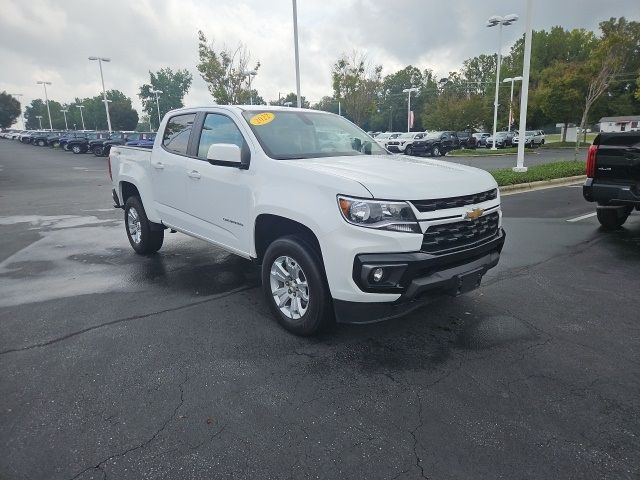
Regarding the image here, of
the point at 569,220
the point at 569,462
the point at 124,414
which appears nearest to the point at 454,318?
the point at 569,462

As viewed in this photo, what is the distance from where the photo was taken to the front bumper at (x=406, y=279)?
10.4 ft

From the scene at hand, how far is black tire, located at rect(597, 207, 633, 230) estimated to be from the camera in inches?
286

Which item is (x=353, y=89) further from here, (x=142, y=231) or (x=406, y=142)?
(x=142, y=231)

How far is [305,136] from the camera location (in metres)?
4.54

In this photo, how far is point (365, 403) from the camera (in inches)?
115

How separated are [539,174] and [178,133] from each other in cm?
1138

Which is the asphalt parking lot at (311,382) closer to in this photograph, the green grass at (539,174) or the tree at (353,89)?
the green grass at (539,174)

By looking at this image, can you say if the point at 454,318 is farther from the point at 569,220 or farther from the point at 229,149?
the point at 569,220

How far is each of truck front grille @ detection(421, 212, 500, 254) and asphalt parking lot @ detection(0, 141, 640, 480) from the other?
83cm

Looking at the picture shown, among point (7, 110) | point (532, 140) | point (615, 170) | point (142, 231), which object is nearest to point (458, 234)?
point (615, 170)

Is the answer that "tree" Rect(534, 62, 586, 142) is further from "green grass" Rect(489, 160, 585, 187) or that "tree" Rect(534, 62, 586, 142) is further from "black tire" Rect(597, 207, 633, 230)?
"black tire" Rect(597, 207, 633, 230)

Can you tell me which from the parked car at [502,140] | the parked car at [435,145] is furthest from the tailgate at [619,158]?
the parked car at [502,140]

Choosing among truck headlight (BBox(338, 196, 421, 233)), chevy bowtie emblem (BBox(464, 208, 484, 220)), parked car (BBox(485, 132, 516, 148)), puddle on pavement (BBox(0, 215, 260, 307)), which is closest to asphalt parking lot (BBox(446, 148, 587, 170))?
parked car (BBox(485, 132, 516, 148))

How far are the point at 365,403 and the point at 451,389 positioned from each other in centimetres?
62
